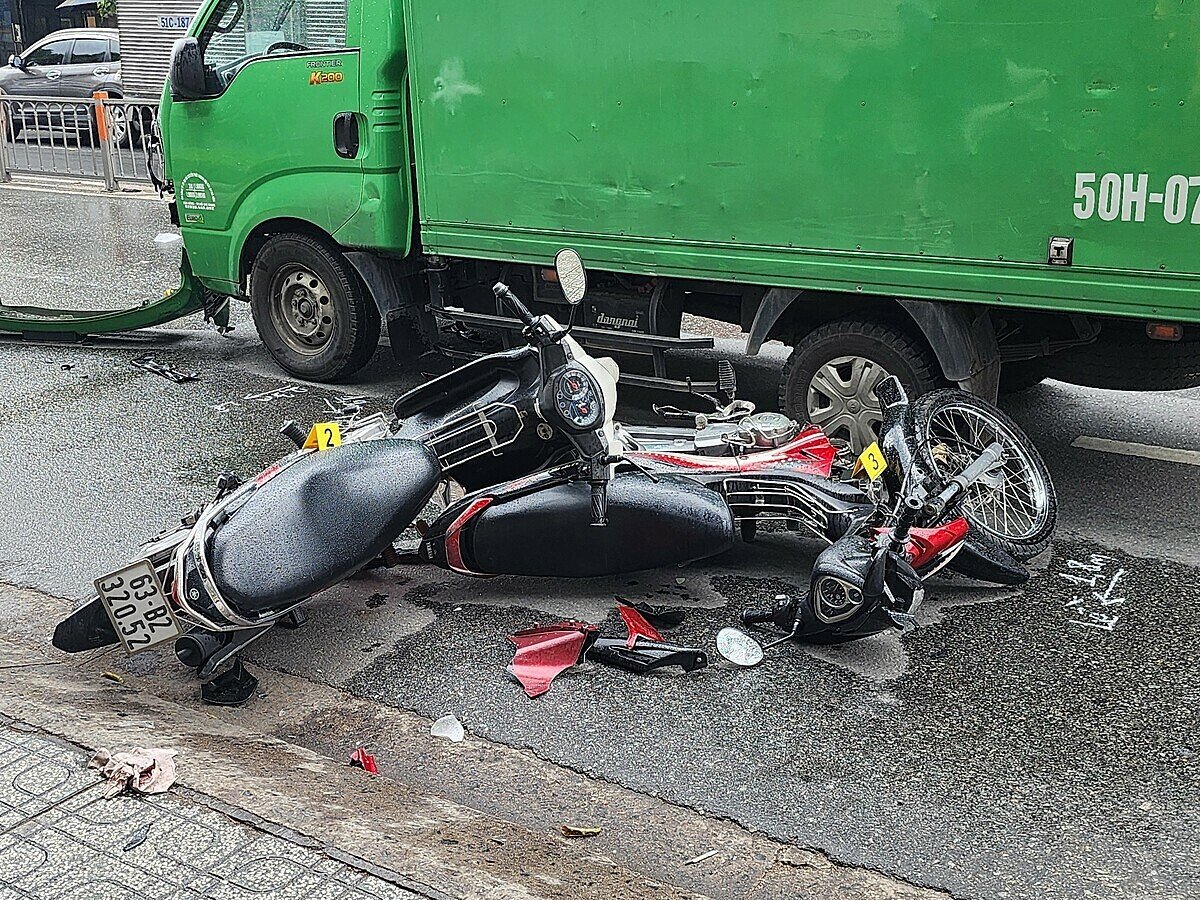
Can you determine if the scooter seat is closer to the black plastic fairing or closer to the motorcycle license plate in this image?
the motorcycle license plate

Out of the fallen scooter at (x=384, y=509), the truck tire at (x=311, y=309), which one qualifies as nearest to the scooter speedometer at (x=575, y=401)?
the fallen scooter at (x=384, y=509)

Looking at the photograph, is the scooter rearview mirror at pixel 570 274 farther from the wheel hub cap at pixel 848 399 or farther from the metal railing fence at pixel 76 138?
the metal railing fence at pixel 76 138

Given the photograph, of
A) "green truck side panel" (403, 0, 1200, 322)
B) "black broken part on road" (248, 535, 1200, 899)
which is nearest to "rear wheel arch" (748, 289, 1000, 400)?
"green truck side panel" (403, 0, 1200, 322)

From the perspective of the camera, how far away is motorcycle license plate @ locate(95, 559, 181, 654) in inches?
165

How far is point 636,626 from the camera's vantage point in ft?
15.7

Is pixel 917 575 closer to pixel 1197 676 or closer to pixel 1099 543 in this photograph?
pixel 1197 676

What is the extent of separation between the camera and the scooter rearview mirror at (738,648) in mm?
4621

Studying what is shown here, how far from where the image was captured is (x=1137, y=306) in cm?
550

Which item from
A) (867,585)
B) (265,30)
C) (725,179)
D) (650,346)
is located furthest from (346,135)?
(867,585)

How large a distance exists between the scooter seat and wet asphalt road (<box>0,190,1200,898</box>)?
530mm

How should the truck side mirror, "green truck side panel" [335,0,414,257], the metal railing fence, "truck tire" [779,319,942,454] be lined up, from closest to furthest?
"truck tire" [779,319,942,454], "green truck side panel" [335,0,414,257], the truck side mirror, the metal railing fence

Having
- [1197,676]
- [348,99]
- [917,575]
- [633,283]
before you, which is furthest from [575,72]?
[1197,676]

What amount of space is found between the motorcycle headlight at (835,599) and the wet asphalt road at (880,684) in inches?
8.5

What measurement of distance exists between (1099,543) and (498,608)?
2733 millimetres
